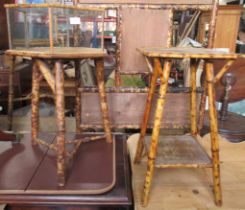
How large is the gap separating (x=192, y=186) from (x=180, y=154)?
179 mm

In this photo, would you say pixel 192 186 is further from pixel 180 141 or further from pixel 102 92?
pixel 102 92

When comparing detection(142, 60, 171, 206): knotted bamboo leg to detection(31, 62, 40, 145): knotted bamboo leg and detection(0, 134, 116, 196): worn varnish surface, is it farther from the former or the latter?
detection(31, 62, 40, 145): knotted bamboo leg

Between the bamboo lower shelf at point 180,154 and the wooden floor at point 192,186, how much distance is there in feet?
0.50

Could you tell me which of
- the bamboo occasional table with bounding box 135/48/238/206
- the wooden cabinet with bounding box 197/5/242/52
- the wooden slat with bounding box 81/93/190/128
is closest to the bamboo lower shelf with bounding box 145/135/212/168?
the bamboo occasional table with bounding box 135/48/238/206

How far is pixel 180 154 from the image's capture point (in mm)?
1030

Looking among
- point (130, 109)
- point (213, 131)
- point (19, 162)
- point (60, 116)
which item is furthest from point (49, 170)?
point (213, 131)

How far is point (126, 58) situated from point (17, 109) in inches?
48.1

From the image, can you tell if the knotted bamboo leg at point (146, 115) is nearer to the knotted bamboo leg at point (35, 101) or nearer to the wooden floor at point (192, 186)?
the wooden floor at point (192, 186)

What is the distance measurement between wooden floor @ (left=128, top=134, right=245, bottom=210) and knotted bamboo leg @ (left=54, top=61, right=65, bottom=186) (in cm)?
32

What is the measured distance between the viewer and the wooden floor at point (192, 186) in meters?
0.98

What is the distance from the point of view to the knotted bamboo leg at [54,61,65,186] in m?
0.87

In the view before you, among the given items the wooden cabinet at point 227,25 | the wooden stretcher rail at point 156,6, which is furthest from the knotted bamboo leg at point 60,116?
the wooden cabinet at point 227,25

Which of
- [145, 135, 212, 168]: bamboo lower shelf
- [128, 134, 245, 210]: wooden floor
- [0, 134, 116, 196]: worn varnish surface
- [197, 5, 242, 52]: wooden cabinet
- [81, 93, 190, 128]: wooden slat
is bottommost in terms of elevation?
[128, 134, 245, 210]: wooden floor

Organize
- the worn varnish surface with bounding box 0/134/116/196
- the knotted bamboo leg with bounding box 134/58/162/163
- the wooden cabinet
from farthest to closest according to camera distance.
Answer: the wooden cabinet < the knotted bamboo leg with bounding box 134/58/162/163 < the worn varnish surface with bounding box 0/134/116/196
